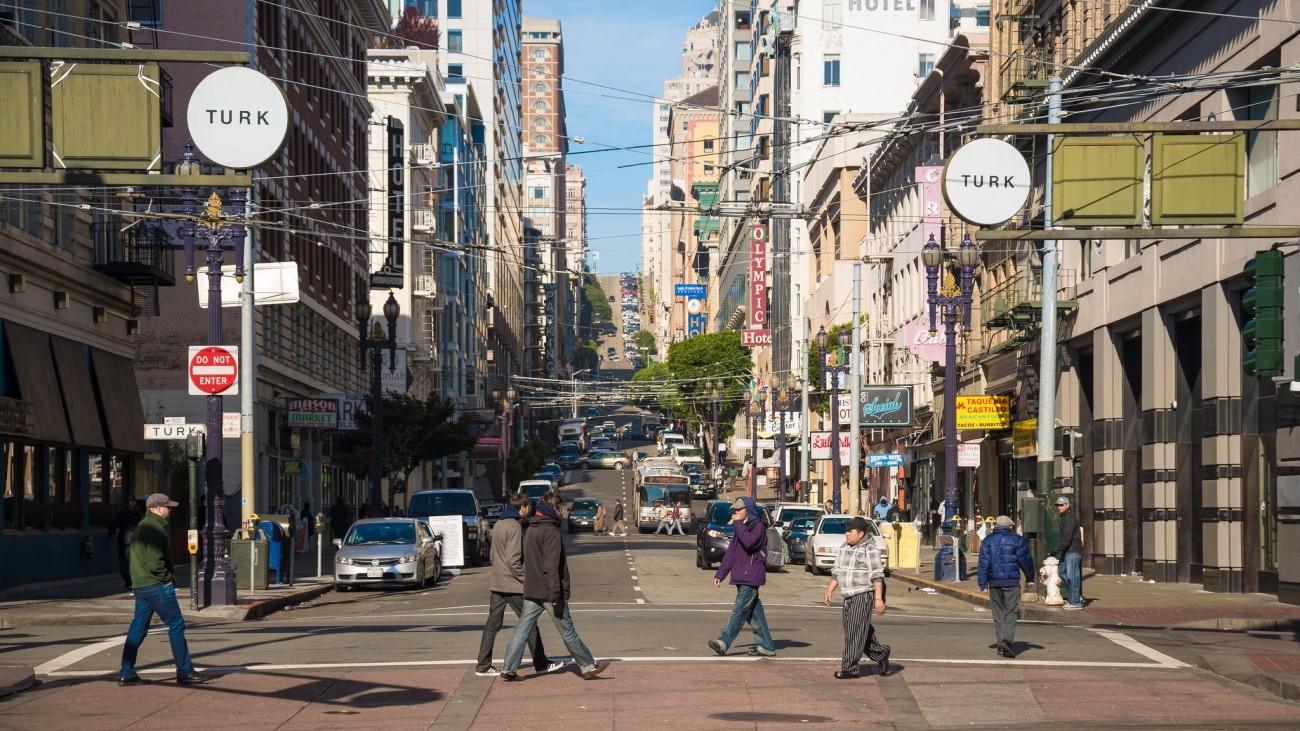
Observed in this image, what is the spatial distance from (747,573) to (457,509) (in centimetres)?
2652

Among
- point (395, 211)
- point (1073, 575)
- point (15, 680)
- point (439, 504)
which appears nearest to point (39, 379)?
point (439, 504)

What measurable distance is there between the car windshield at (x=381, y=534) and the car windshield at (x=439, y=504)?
26.1ft

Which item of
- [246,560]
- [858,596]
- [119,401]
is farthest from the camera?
[119,401]

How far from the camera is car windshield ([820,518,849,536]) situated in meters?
39.6

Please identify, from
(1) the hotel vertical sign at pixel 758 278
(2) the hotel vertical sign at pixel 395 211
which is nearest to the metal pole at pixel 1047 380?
(2) the hotel vertical sign at pixel 395 211

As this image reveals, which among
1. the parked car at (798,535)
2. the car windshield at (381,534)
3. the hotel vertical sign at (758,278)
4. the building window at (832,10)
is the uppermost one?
the building window at (832,10)

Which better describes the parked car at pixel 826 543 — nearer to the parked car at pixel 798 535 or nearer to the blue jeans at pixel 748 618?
the parked car at pixel 798 535

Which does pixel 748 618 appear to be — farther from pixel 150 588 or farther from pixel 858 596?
pixel 150 588

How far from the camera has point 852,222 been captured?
80750 mm

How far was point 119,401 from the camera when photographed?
3912cm

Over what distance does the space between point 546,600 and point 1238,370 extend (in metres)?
18.2

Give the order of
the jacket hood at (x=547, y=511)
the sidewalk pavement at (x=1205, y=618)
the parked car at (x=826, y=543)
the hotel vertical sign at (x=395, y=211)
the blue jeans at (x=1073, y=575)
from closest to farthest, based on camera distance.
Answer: the jacket hood at (x=547, y=511) < the sidewalk pavement at (x=1205, y=618) < the blue jeans at (x=1073, y=575) < the parked car at (x=826, y=543) < the hotel vertical sign at (x=395, y=211)

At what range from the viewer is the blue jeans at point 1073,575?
89.4ft

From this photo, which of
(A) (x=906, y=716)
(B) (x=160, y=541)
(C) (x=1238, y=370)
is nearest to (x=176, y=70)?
(C) (x=1238, y=370)
